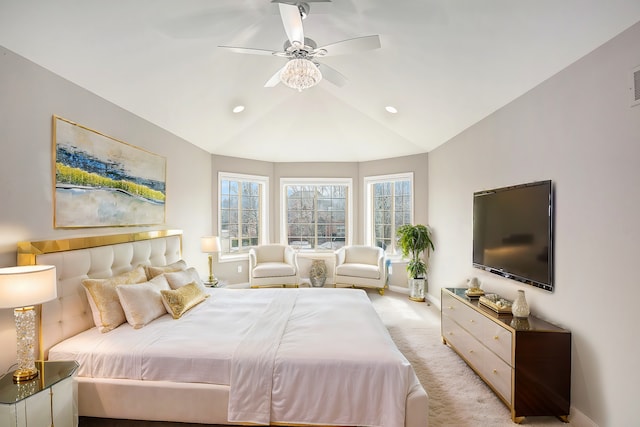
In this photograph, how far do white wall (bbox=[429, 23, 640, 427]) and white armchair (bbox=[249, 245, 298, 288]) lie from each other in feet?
11.6

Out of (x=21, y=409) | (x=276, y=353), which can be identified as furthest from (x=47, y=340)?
(x=276, y=353)

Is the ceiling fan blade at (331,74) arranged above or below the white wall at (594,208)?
above

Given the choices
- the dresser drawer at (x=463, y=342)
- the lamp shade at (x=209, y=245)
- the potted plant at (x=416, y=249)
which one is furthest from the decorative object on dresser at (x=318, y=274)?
the dresser drawer at (x=463, y=342)

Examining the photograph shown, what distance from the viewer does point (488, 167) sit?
3.50 m

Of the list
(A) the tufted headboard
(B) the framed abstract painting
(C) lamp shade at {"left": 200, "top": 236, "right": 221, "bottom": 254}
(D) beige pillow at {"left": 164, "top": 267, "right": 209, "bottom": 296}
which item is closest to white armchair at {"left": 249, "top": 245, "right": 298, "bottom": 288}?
(C) lamp shade at {"left": 200, "top": 236, "right": 221, "bottom": 254}

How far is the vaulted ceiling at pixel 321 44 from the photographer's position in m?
2.09

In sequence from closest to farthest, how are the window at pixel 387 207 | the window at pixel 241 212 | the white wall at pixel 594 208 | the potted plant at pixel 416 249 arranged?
the white wall at pixel 594 208 < the potted plant at pixel 416 249 < the window at pixel 241 212 < the window at pixel 387 207

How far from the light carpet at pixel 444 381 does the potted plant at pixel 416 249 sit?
764mm

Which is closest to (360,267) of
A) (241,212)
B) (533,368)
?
(241,212)

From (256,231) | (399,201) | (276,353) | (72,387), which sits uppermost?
(399,201)

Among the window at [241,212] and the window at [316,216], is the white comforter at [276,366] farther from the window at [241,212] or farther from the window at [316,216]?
the window at [316,216]

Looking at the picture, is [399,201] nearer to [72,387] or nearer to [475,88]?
[475,88]

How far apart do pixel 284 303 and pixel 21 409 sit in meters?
1.92

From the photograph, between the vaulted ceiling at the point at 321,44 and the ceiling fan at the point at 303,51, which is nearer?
the vaulted ceiling at the point at 321,44
